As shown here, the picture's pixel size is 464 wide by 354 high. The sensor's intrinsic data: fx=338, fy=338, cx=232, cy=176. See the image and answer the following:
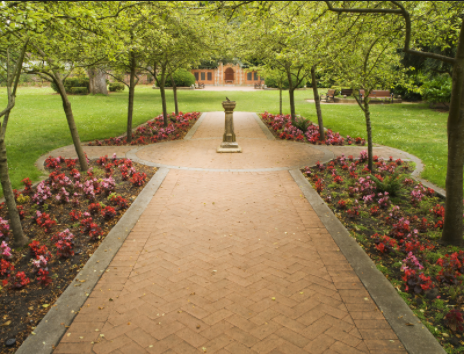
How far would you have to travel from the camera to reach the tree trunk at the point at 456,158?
15.2 feet

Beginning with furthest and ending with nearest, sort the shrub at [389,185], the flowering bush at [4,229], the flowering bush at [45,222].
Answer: the shrub at [389,185] < the flowering bush at [45,222] < the flowering bush at [4,229]

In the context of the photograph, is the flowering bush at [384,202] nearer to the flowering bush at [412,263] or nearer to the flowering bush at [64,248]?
the flowering bush at [412,263]

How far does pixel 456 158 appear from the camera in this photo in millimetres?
4844

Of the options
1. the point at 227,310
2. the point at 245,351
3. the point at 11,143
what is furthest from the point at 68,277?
the point at 11,143

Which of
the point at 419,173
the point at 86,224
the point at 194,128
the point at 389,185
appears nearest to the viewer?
the point at 86,224

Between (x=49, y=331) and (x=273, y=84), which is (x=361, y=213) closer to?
(x=49, y=331)

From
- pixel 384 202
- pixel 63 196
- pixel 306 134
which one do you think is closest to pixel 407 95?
pixel 306 134

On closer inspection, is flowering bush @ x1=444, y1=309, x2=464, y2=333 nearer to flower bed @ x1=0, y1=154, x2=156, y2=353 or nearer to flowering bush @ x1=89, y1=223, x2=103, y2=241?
flower bed @ x1=0, y1=154, x2=156, y2=353

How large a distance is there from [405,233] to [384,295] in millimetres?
1844

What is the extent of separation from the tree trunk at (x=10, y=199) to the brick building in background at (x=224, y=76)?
50.6 meters

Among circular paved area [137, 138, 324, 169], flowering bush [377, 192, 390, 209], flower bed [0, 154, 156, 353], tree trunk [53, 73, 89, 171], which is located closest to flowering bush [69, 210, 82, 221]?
flower bed [0, 154, 156, 353]

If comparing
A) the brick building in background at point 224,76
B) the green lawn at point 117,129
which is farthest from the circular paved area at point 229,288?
the brick building in background at point 224,76

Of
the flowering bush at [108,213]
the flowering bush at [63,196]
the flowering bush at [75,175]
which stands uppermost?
the flowering bush at [75,175]

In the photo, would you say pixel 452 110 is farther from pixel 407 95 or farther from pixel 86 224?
pixel 407 95
